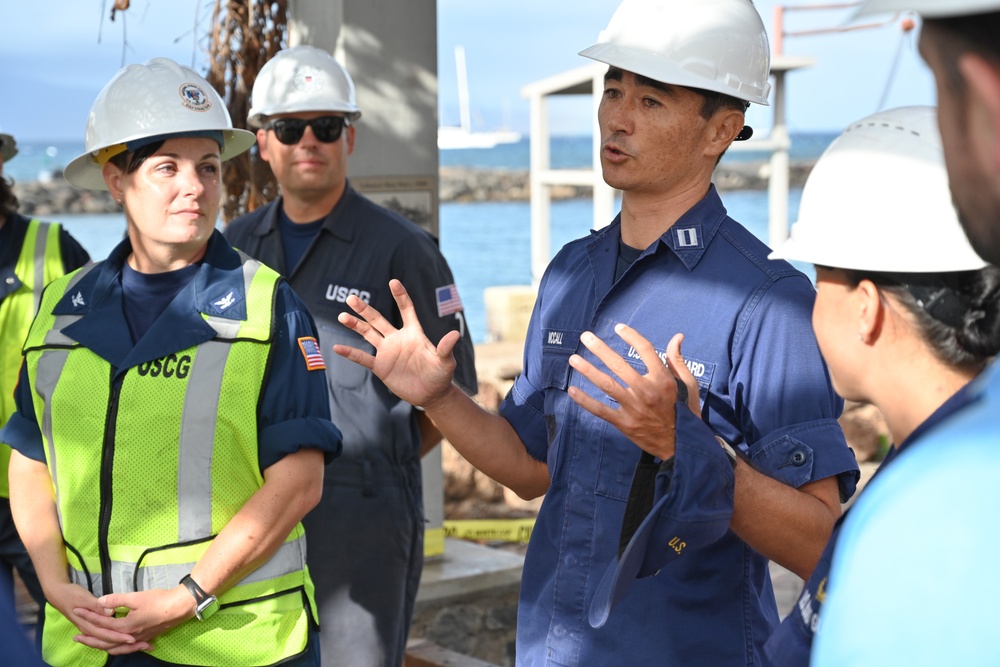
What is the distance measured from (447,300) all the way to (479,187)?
64333 millimetres

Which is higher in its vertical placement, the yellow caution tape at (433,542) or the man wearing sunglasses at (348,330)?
the man wearing sunglasses at (348,330)

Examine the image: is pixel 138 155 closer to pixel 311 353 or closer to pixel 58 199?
pixel 311 353

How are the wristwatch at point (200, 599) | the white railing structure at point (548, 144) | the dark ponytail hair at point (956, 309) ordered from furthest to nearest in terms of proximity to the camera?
the white railing structure at point (548, 144) → the wristwatch at point (200, 599) → the dark ponytail hair at point (956, 309)

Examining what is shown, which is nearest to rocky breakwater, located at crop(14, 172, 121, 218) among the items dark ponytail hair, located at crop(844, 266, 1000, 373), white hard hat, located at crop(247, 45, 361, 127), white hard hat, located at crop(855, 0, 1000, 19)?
white hard hat, located at crop(247, 45, 361, 127)

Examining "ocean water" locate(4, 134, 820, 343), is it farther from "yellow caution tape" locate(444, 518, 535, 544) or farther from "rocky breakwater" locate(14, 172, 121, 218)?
"yellow caution tape" locate(444, 518, 535, 544)

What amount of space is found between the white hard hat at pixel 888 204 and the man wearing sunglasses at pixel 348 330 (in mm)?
2375

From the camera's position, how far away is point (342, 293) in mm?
3922

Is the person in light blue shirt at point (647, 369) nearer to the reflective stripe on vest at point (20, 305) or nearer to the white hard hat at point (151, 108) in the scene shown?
the white hard hat at point (151, 108)

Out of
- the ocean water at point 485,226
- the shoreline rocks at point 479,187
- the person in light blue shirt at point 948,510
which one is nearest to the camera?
the person in light blue shirt at point 948,510

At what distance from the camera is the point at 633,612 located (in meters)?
2.30

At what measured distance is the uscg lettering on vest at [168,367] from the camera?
2635mm

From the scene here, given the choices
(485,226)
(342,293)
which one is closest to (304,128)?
(342,293)

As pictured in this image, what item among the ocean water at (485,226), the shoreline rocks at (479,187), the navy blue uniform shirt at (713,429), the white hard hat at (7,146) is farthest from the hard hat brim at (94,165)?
the shoreline rocks at (479,187)

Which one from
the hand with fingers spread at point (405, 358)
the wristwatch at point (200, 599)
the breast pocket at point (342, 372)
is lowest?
the wristwatch at point (200, 599)
